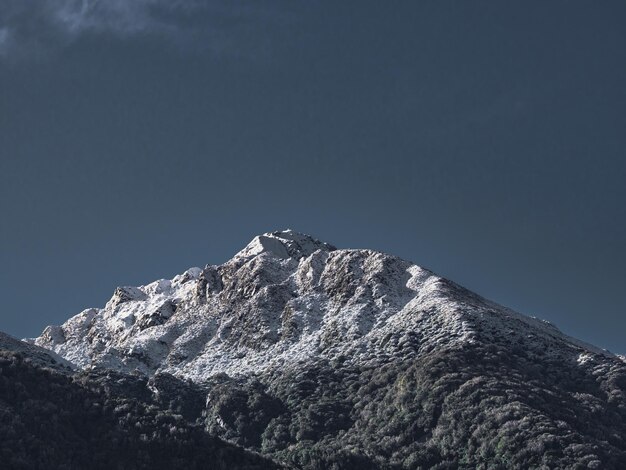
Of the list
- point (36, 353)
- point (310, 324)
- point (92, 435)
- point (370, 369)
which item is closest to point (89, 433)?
point (92, 435)

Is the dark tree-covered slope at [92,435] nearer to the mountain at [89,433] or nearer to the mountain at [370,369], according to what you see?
the mountain at [89,433]

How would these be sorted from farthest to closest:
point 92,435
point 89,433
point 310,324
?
point 310,324 < point 89,433 < point 92,435

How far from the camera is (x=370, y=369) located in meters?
147

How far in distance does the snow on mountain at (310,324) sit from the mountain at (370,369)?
0.33m

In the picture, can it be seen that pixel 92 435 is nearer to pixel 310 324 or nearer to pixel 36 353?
pixel 36 353

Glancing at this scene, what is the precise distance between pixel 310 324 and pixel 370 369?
24.7m

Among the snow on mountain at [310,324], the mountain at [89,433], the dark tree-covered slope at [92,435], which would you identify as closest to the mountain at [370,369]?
the snow on mountain at [310,324]

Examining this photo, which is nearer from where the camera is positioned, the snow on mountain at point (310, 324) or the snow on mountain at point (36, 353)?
the snow on mountain at point (310, 324)

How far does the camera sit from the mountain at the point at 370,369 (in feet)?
392

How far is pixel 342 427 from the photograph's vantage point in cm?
13312

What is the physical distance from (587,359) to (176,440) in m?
63.3

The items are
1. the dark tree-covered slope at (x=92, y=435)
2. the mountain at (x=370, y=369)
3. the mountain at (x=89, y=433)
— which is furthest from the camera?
the mountain at (x=370, y=369)

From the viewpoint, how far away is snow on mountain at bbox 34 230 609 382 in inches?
6102

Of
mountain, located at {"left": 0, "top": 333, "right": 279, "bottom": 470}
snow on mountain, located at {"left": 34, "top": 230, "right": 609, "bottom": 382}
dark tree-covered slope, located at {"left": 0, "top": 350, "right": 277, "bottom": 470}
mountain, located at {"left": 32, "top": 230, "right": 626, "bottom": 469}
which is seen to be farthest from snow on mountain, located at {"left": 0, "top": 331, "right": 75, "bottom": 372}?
dark tree-covered slope, located at {"left": 0, "top": 350, "right": 277, "bottom": 470}
